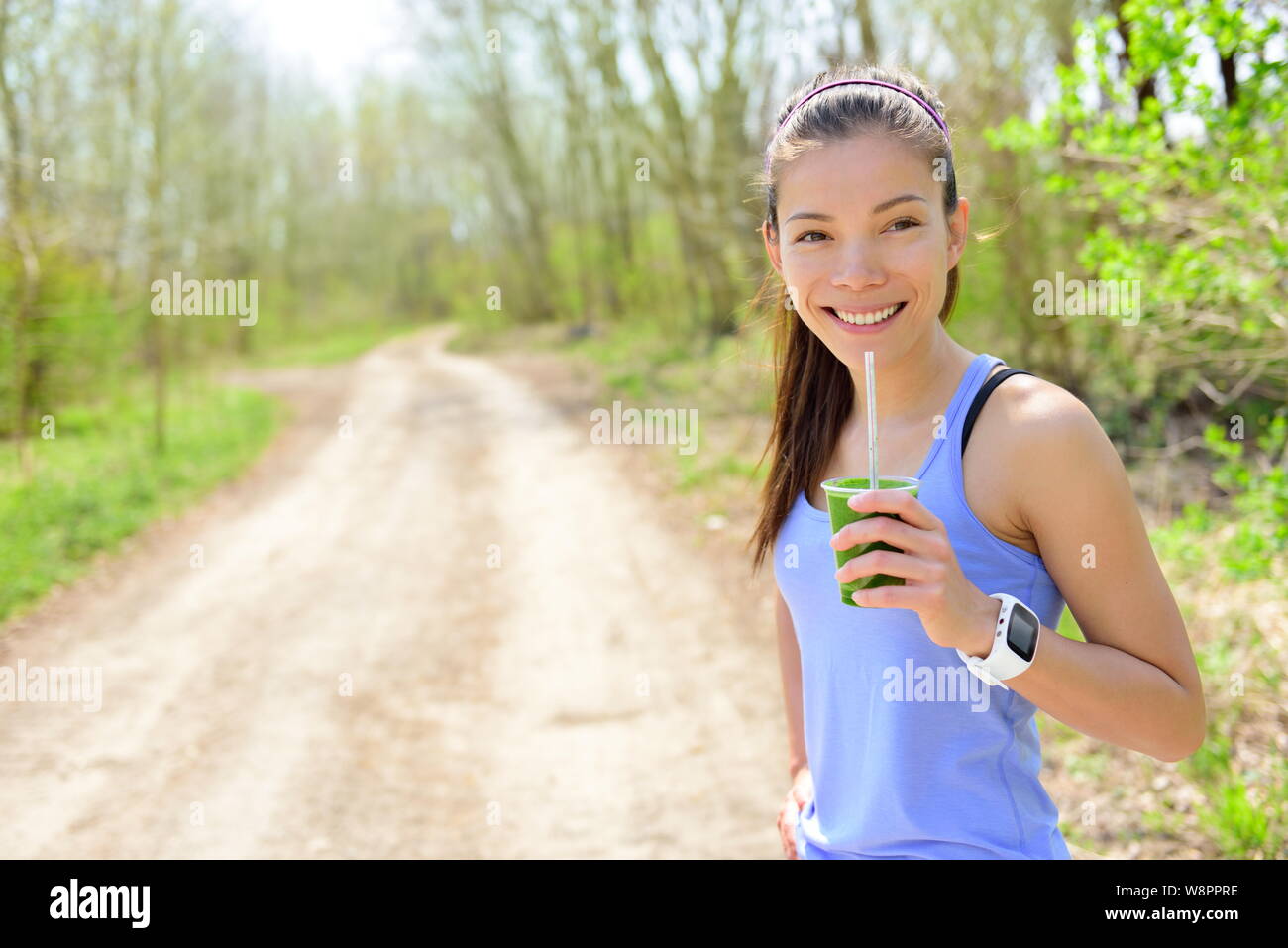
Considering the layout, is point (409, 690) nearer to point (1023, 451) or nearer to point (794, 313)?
point (794, 313)

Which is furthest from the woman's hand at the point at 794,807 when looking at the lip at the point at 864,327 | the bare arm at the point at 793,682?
the lip at the point at 864,327

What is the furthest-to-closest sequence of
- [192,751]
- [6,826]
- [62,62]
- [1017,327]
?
[62,62]
[1017,327]
[192,751]
[6,826]

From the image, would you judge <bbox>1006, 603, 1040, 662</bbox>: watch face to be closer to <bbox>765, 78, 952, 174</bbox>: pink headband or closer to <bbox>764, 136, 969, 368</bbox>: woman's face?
<bbox>764, 136, 969, 368</bbox>: woman's face

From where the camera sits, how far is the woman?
1.28 m

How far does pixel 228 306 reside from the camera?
28.6 meters

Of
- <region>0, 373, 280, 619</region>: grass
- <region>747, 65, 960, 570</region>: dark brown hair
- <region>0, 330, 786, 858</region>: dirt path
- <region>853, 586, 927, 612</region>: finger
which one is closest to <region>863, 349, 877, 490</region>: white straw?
<region>853, 586, 927, 612</region>: finger

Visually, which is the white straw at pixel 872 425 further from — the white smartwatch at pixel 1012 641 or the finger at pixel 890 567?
the white smartwatch at pixel 1012 641

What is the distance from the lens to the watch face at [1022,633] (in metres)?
1.26

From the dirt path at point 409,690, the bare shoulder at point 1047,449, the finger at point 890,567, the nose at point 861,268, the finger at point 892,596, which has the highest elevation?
the nose at point 861,268

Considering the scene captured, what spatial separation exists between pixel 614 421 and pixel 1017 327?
20.8 ft

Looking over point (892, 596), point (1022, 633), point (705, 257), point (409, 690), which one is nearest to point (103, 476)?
point (409, 690)

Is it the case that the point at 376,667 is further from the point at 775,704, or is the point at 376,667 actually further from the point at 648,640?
the point at 775,704
